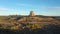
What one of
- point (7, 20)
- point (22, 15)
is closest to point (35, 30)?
point (22, 15)

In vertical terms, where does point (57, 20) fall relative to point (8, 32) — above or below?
above

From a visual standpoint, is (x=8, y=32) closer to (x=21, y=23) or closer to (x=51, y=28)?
(x=21, y=23)

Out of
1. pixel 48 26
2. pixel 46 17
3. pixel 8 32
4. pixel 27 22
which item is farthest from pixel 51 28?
pixel 8 32

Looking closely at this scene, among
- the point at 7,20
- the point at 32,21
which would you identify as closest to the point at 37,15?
the point at 32,21

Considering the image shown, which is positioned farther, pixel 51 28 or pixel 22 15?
pixel 22 15

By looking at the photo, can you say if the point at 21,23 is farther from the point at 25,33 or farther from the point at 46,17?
the point at 46,17

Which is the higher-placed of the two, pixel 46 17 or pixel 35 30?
pixel 46 17

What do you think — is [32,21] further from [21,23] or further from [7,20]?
[7,20]
